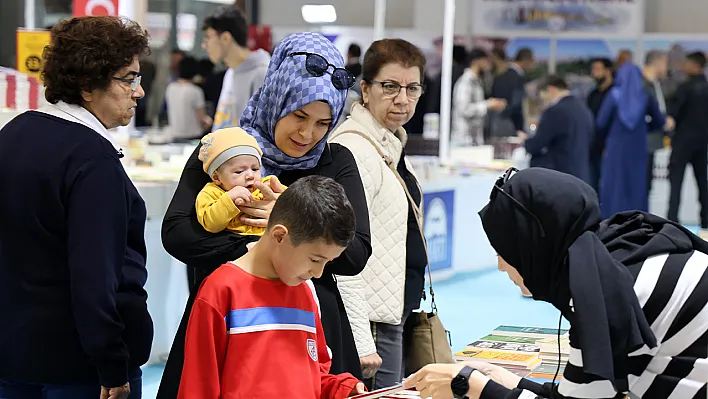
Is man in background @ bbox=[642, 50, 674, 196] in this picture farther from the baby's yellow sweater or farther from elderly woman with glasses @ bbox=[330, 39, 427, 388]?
the baby's yellow sweater

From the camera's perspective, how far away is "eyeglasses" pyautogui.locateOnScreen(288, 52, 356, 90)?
95.5 inches

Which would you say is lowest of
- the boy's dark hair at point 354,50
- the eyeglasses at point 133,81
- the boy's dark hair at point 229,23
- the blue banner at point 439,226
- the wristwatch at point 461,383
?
the blue banner at point 439,226

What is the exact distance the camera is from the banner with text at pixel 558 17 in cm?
1493

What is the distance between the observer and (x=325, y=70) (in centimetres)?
244

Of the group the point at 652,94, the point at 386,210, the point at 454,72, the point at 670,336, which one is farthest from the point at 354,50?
the point at 670,336

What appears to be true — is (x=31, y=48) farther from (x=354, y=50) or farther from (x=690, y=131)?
(x=690, y=131)

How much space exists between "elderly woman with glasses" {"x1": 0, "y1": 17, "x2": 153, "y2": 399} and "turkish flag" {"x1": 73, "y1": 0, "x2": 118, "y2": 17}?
352cm

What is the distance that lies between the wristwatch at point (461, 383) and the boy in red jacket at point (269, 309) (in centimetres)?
31

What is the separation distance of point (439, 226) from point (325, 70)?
545 centimetres

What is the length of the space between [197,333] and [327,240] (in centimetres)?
31

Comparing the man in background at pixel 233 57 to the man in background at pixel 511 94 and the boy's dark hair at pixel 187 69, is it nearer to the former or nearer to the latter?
the boy's dark hair at pixel 187 69

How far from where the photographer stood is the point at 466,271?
27.9 ft

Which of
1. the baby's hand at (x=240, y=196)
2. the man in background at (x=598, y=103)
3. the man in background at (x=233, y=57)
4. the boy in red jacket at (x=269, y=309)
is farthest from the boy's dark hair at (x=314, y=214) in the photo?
the man in background at (x=598, y=103)

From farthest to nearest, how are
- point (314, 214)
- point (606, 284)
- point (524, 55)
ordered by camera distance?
point (524, 55), point (314, 214), point (606, 284)
